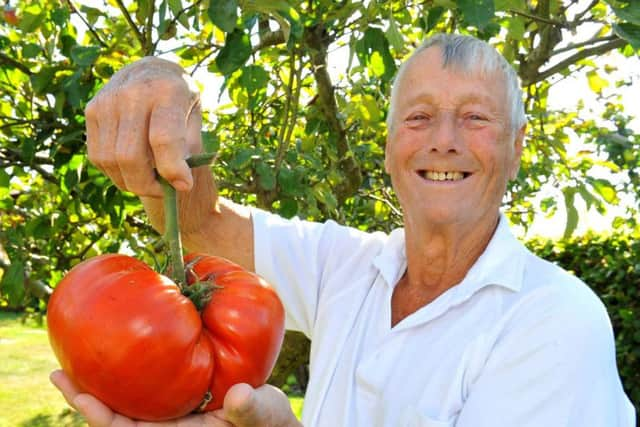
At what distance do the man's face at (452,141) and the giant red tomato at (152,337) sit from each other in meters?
0.83

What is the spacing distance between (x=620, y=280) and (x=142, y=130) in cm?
433

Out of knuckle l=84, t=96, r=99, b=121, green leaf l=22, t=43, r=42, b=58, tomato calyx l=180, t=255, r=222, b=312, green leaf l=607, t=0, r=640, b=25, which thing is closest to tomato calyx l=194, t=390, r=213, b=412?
tomato calyx l=180, t=255, r=222, b=312

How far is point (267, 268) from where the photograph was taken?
1937mm

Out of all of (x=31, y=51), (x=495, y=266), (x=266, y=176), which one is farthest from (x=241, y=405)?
(x=31, y=51)

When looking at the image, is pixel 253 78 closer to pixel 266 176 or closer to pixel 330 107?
pixel 266 176

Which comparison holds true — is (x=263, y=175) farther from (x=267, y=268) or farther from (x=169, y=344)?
(x=169, y=344)

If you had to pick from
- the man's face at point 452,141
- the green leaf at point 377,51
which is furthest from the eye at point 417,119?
the green leaf at point 377,51

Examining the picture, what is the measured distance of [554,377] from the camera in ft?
4.72

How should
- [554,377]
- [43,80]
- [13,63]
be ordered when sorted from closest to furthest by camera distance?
[554,377], [43,80], [13,63]

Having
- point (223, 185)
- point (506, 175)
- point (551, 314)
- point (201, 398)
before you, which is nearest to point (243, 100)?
point (223, 185)

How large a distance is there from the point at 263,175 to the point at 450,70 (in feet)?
2.72

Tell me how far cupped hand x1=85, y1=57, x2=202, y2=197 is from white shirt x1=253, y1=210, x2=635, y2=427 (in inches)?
27.7

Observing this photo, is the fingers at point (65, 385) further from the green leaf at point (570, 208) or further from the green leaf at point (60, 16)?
the green leaf at point (570, 208)

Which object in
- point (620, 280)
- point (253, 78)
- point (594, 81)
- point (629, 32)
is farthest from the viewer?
point (620, 280)
